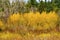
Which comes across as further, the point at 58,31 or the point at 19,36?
the point at 58,31

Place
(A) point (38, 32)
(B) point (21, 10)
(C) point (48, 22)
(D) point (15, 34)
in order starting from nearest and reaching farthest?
(D) point (15, 34), (A) point (38, 32), (C) point (48, 22), (B) point (21, 10)

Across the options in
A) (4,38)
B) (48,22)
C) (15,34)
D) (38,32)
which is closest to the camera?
(4,38)

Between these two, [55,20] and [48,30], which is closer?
[48,30]

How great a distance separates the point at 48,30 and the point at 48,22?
1026mm

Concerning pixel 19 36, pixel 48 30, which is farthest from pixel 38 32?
pixel 19 36

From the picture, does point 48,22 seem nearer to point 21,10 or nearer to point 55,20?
point 55,20

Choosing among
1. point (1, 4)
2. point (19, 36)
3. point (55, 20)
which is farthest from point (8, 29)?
point (1, 4)

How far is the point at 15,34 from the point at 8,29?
1.71 m

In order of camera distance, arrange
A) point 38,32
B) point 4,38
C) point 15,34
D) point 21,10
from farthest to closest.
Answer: point 21,10 < point 38,32 < point 15,34 < point 4,38

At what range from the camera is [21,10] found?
19.5m

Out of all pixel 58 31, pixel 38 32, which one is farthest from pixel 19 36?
pixel 58 31

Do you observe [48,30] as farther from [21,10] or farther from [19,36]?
[21,10]

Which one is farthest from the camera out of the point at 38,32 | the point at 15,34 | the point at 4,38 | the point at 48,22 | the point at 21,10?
the point at 21,10

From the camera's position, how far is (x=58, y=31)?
15.4m
